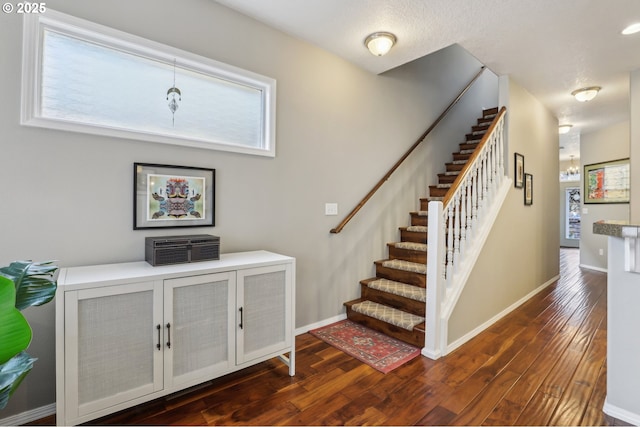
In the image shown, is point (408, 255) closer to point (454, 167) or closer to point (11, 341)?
point (454, 167)

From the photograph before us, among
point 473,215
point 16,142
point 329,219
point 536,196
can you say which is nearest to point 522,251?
point 536,196

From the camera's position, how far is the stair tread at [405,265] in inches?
121

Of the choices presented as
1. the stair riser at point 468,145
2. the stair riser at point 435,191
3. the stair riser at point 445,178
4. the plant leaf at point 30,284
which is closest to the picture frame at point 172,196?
the plant leaf at point 30,284

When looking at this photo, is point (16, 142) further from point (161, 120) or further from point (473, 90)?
point (473, 90)

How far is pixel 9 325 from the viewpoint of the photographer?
2.96 ft

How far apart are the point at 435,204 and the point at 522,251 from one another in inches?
87.5

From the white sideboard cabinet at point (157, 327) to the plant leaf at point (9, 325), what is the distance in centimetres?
55

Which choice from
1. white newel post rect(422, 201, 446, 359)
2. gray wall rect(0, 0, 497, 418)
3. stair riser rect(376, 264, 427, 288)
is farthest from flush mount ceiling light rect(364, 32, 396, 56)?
stair riser rect(376, 264, 427, 288)

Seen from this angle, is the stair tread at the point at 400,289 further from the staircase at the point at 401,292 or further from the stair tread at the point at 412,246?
the stair tread at the point at 412,246

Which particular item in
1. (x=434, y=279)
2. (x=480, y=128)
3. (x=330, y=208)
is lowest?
(x=434, y=279)

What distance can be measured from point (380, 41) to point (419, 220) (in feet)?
6.93

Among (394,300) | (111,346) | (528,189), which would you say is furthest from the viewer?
(528,189)

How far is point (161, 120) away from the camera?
212cm

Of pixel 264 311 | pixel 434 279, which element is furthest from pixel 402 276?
pixel 264 311
